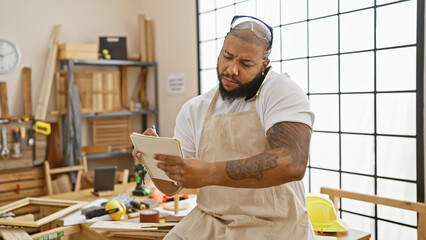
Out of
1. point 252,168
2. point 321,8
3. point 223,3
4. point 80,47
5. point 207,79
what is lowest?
point 252,168

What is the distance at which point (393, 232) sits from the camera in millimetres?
2814

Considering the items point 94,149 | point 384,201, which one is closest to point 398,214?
point 384,201

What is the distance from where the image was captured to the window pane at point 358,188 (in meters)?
2.93

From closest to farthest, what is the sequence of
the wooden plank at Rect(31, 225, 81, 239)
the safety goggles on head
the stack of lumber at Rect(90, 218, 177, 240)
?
the safety goggles on head → the stack of lumber at Rect(90, 218, 177, 240) → the wooden plank at Rect(31, 225, 81, 239)

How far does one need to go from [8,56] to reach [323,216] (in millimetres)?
3584

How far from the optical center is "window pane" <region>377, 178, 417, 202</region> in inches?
104

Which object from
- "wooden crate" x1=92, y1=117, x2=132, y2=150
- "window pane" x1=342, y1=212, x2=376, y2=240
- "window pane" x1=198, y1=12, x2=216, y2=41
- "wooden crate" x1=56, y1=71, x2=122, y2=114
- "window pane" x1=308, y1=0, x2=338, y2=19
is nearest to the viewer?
"window pane" x1=342, y1=212, x2=376, y2=240

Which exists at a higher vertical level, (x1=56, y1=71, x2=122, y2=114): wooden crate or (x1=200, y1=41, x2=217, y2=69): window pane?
(x1=200, y1=41, x2=217, y2=69): window pane

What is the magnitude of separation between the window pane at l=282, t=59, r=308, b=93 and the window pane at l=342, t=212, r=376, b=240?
1063 millimetres

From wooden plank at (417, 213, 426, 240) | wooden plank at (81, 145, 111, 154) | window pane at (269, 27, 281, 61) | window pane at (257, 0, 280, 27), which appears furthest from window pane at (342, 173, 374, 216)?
wooden plank at (81, 145, 111, 154)

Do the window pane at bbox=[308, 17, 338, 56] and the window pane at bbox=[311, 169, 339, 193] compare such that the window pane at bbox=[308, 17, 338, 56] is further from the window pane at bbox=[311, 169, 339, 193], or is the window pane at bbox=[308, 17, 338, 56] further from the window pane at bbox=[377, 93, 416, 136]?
the window pane at bbox=[311, 169, 339, 193]

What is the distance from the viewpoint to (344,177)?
3076 millimetres

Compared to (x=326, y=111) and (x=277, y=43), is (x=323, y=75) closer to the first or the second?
(x=326, y=111)

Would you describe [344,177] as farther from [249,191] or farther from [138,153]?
[138,153]
